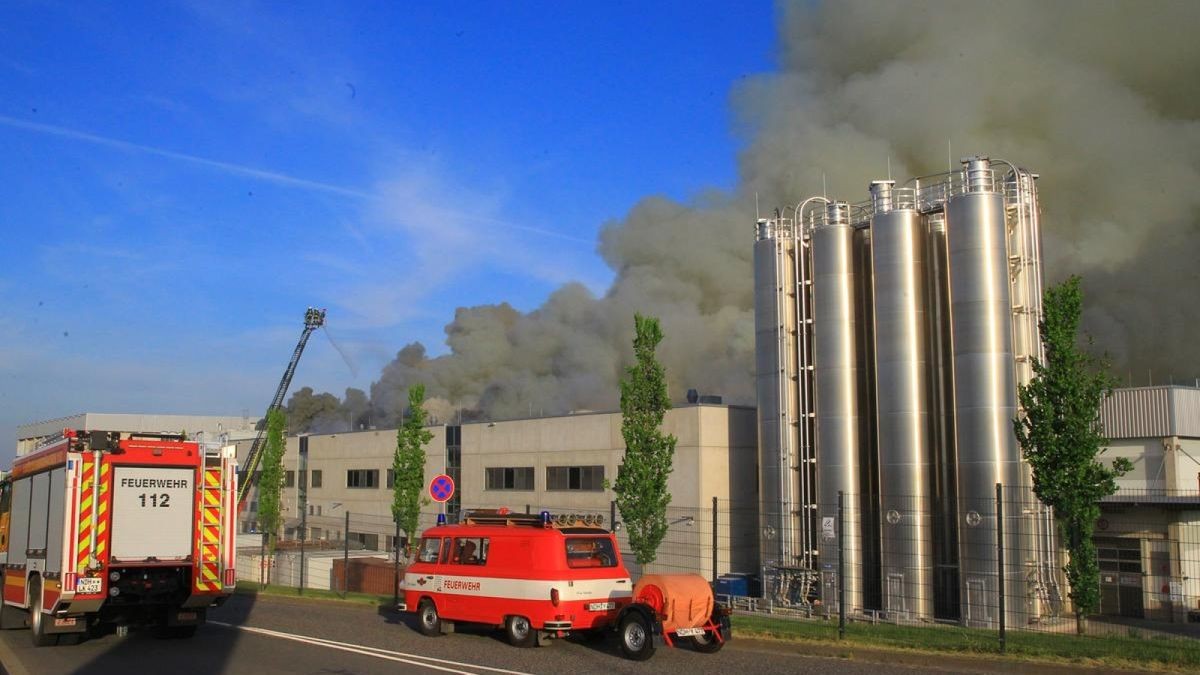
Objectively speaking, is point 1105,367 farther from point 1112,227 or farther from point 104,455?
point 1112,227

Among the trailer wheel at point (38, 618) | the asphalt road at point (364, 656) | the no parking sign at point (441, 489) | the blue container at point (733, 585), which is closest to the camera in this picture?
the asphalt road at point (364, 656)

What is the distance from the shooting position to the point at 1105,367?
1784cm

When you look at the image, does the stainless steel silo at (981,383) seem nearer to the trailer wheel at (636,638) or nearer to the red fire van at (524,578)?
the red fire van at (524,578)

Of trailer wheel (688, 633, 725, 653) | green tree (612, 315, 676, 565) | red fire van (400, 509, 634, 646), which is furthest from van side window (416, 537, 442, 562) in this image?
green tree (612, 315, 676, 565)

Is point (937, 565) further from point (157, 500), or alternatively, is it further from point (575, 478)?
point (157, 500)

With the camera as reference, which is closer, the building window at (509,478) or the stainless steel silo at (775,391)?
the stainless steel silo at (775,391)

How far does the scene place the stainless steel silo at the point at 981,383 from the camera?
87.8 feet

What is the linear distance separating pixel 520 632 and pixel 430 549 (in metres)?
2.62

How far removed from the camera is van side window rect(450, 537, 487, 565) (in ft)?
51.0

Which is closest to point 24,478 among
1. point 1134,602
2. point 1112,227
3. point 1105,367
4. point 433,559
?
point 433,559

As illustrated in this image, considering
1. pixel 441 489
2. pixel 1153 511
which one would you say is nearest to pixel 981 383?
pixel 1153 511

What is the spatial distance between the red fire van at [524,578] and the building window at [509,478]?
2349 cm

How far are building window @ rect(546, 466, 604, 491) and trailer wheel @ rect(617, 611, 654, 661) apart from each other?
23001 millimetres

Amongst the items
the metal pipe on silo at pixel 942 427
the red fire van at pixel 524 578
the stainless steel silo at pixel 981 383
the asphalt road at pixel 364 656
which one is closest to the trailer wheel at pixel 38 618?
the asphalt road at pixel 364 656
